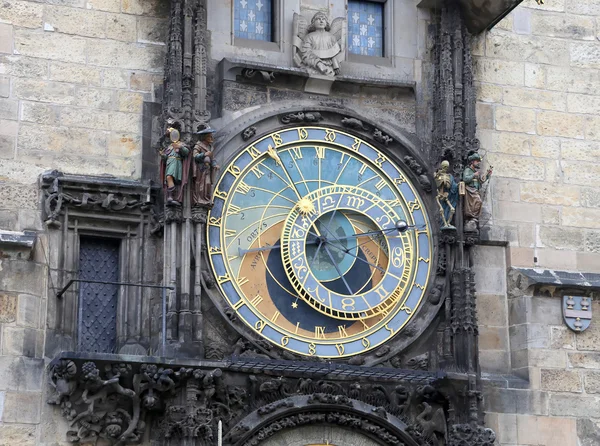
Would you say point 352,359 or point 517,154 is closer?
point 352,359

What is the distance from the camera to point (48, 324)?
14.5 m

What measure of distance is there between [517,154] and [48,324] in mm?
5001

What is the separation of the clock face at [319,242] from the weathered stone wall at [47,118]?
1.10 m

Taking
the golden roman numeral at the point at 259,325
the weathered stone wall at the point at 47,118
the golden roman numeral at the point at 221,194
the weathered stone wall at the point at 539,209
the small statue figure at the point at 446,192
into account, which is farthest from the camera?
the weathered stone wall at the point at 539,209

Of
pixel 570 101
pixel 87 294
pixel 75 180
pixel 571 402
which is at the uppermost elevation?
pixel 570 101

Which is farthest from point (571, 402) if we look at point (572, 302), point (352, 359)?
point (352, 359)

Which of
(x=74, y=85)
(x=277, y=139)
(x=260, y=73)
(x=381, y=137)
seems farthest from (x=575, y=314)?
(x=74, y=85)

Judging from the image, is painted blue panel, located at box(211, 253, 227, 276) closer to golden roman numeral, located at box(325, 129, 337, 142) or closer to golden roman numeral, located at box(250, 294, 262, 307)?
golden roman numeral, located at box(250, 294, 262, 307)

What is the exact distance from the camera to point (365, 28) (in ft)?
53.9

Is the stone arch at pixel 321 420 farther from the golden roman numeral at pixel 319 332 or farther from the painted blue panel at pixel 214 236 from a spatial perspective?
the painted blue panel at pixel 214 236

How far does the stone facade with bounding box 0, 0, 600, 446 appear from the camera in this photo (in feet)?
47.9

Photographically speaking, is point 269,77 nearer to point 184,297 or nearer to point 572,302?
point 184,297

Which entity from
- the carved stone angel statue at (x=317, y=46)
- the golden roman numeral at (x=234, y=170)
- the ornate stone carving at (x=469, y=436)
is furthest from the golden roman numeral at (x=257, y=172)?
the ornate stone carving at (x=469, y=436)

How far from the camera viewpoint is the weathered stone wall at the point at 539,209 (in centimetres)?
1577
